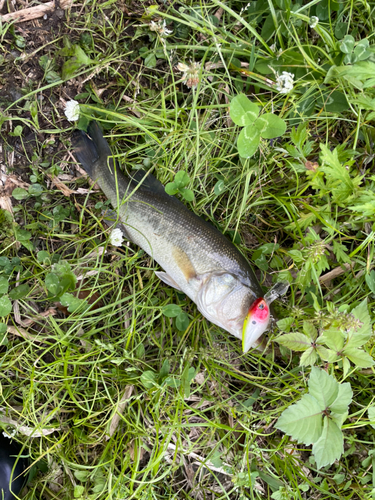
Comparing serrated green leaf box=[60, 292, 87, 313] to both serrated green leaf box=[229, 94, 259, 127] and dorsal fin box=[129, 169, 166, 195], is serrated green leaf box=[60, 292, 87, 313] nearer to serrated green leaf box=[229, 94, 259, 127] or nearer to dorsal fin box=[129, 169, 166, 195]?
dorsal fin box=[129, 169, 166, 195]

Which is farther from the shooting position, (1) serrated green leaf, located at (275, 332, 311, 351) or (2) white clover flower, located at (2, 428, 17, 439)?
(2) white clover flower, located at (2, 428, 17, 439)

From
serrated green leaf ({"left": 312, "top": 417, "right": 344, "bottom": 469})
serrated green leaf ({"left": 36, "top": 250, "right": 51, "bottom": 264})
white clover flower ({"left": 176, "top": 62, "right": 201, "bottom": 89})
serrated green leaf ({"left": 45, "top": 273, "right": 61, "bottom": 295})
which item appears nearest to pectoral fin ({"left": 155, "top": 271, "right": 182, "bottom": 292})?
serrated green leaf ({"left": 45, "top": 273, "right": 61, "bottom": 295})

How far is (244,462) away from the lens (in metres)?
2.53

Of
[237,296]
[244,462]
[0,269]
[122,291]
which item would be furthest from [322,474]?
[0,269]

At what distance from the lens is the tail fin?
105 inches

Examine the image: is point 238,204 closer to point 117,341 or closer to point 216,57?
point 216,57

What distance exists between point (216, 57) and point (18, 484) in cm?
345

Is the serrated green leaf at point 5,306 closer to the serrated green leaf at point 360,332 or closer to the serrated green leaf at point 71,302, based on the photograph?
the serrated green leaf at point 71,302

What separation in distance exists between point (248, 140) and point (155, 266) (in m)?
1.15

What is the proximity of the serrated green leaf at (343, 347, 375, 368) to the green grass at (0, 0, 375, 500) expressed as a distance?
0.42 m

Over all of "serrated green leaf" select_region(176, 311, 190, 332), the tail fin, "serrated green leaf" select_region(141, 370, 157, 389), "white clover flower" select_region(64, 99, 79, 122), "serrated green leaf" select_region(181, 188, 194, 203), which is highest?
"white clover flower" select_region(64, 99, 79, 122)

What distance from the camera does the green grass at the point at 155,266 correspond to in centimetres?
255

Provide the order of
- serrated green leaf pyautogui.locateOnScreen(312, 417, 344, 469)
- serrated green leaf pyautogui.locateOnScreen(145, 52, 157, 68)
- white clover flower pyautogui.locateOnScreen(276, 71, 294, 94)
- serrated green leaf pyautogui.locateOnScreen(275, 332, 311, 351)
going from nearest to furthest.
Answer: serrated green leaf pyautogui.locateOnScreen(312, 417, 344, 469) < serrated green leaf pyautogui.locateOnScreen(275, 332, 311, 351) < white clover flower pyautogui.locateOnScreen(276, 71, 294, 94) < serrated green leaf pyautogui.locateOnScreen(145, 52, 157, 68)

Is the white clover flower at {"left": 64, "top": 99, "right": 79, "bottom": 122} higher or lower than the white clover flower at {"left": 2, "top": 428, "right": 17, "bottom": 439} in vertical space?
higher
